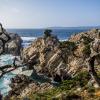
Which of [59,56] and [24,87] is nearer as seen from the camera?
[24,87]

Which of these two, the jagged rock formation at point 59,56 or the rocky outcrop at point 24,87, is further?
the jagged rock formation at point 59,56

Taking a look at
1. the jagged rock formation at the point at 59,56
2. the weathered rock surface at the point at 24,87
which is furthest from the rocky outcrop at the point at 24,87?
the jagged rock formation at the point at 59,56

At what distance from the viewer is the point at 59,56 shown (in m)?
79.8

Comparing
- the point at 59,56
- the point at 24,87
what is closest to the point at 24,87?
the point at 24,87

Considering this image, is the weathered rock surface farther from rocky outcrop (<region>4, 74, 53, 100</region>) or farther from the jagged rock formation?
the jagged rock formation

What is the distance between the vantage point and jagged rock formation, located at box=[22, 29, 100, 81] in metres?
73.1

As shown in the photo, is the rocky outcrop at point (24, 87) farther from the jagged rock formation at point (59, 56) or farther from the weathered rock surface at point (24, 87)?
the jagged rock formation at point (59, 56)

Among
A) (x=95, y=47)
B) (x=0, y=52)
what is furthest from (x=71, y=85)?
(x=0, y=52)

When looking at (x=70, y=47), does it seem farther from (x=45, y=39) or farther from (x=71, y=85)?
(x=71, y=85)

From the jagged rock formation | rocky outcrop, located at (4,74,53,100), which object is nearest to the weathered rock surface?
rocky outcrop, located at (4,74,53,100)

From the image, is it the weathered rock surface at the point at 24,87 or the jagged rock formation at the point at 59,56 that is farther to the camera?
the jagged rock formation at the point at 59,56

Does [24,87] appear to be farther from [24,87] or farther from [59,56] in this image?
[59,56]

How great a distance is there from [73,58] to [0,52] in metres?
57.0

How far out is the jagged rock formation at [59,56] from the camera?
7306 cm
